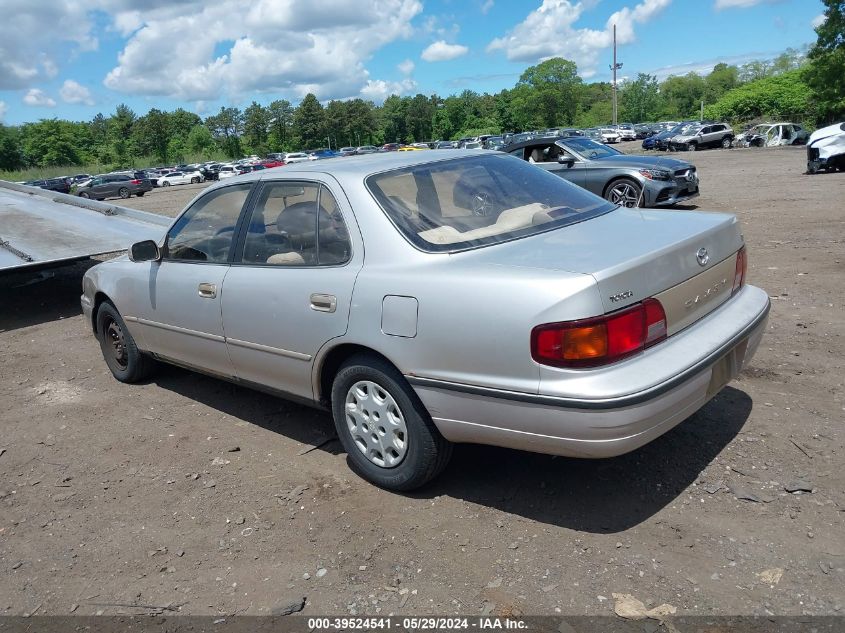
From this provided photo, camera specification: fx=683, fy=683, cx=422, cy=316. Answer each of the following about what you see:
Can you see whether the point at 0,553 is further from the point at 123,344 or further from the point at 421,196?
the point at 421,196

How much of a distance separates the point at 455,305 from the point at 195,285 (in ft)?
7.07

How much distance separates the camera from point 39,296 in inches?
400

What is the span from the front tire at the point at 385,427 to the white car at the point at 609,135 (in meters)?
62.0

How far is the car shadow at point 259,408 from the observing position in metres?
4.46

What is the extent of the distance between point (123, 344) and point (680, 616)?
4617 millimetres

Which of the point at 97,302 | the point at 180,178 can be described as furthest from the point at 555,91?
the point at 97,302

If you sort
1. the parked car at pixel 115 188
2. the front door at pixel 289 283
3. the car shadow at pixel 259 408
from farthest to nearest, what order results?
the parked car at pixel 115 188
the car shadow at pixel 259 408
the front door at pixel 289 283

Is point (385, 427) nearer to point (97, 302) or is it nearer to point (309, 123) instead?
point (97, 302)

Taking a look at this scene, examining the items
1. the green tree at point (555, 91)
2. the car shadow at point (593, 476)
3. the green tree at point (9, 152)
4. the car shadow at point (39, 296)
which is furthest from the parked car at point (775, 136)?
the green tree at point (9, 152)

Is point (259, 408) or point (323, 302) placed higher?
point (323, 302)

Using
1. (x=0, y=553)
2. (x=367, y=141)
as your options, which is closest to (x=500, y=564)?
(x=0, y=553)

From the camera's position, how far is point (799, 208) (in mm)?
11711

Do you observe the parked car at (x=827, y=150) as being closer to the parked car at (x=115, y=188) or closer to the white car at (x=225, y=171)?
the parked car at (x=115, y=188)

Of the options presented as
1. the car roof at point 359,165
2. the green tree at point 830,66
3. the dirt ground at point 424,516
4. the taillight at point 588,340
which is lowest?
the dirt ground at point 424,516
